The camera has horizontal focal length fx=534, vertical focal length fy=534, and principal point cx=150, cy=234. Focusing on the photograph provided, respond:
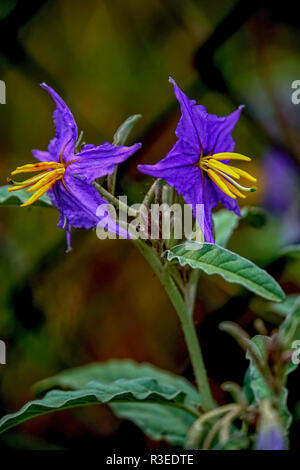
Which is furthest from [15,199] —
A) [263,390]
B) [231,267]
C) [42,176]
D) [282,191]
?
[282,191]

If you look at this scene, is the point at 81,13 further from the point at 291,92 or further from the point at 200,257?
the point at 200,257

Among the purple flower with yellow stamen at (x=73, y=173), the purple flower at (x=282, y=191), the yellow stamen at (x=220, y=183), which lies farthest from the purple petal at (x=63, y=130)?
the purple flower at (x=282, y=191)

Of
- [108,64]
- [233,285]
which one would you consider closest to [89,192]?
[233,285]

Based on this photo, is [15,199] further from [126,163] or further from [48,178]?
[126,163]

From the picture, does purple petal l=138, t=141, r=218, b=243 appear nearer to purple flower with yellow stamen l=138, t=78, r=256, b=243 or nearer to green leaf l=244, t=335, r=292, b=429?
purple flower with yellow stamen l=138, t=78, r=256, b=243

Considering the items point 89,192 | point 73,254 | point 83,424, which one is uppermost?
point 89,192

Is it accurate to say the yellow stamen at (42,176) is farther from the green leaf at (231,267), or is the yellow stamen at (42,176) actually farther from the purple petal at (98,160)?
the green leaf at (231,267)
